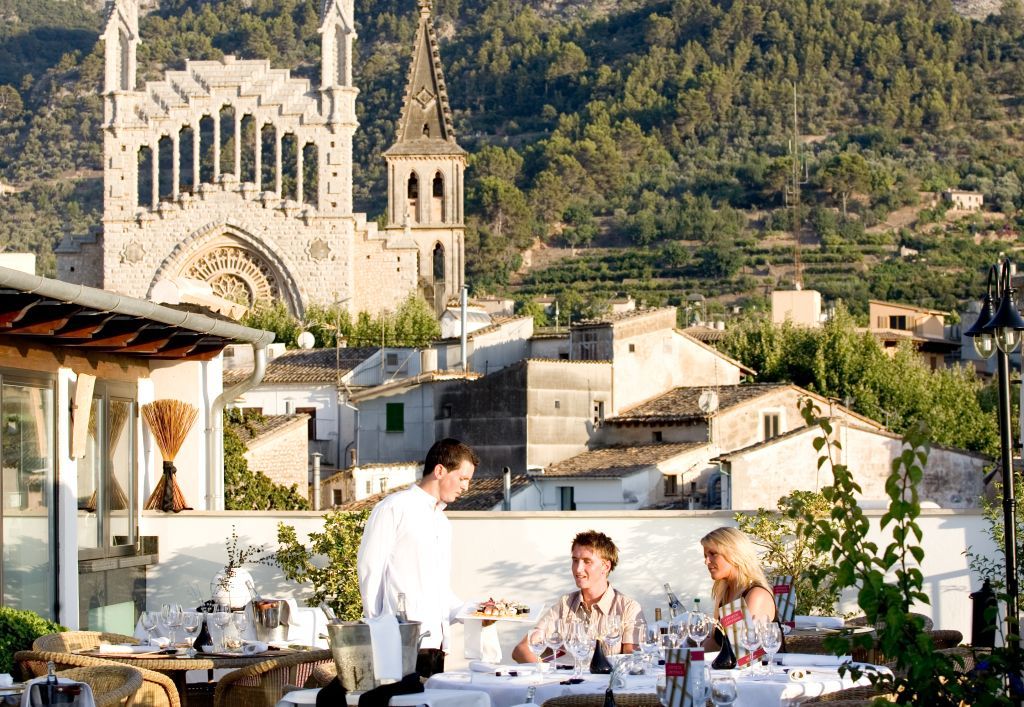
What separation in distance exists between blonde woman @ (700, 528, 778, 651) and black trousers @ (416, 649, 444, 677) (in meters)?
1.26

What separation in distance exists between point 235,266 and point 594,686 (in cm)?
5329

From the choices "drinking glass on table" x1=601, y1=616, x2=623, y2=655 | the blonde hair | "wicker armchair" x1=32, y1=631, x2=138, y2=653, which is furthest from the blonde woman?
"wicker armchair" x1=32, y1=631, x2=138, y2=653

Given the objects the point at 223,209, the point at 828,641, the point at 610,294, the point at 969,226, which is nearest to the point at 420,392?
the point at 223,209

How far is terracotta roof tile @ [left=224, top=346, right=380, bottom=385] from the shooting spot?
43750 mm

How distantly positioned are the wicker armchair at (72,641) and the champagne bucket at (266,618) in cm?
65


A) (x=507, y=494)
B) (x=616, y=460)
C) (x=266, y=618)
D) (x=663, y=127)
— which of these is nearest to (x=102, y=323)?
(x=266, y=618)

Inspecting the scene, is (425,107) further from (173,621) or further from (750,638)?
(750,638)

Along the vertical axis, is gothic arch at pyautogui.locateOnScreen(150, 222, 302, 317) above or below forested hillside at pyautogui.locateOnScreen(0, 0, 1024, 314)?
below

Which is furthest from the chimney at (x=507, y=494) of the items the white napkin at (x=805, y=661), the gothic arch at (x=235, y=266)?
the gothic arch at (x=235, y=266)

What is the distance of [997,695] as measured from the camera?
6414mm

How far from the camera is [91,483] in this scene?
13.1 metres

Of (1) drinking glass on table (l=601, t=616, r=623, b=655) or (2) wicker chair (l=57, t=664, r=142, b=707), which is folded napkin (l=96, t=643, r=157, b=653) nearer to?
(2) wicker chair (l=57, t=664, r=142, b=707)

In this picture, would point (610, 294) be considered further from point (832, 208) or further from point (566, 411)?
point (566, 411)

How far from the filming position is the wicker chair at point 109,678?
7.97 meters
